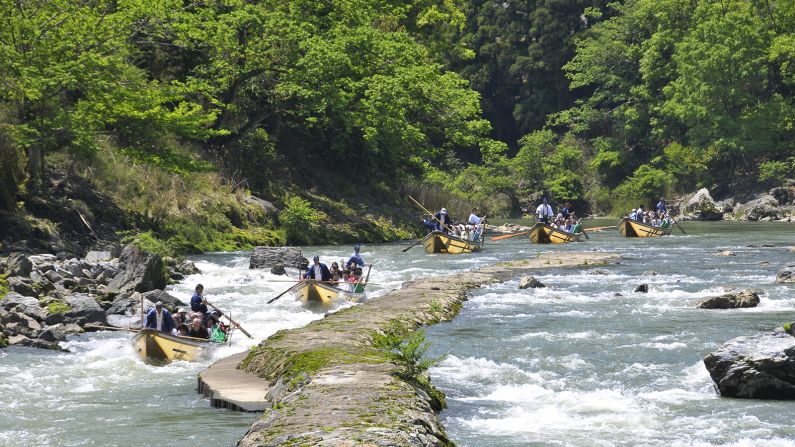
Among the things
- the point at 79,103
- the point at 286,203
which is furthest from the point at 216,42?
the point at 79,103

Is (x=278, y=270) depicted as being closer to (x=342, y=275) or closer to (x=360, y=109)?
(x=342, y=275)

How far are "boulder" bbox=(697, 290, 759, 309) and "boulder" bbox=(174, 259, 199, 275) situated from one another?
1357cm

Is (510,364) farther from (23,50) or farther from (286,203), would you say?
(286,203)

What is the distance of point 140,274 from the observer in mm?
22703

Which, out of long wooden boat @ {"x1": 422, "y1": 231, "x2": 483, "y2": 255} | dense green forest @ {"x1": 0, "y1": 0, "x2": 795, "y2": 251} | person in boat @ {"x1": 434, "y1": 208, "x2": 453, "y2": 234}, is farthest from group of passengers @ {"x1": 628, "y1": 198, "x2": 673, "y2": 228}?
long wooden boat @ {"x1": 422, "y1": 231, "x2": 483, "y2": 255}

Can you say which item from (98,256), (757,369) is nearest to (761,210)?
(98,256)

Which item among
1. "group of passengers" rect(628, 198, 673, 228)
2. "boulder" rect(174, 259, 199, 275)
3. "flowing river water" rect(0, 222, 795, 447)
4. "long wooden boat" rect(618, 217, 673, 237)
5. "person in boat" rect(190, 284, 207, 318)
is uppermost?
"group of passengers" rect(628, 198, 673, 228)

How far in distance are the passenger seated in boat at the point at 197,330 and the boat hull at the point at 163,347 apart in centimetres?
109

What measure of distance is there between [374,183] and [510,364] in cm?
3446

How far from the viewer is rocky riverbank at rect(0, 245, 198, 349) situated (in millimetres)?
17641

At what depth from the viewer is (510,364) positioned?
15.1 m

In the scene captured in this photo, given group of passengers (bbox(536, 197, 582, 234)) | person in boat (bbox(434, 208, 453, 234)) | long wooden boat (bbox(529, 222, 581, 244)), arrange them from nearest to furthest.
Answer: person in boat (bbox(434, 208, 453, 234)) → long wooden boat (bbox(529, 222, 581, 244)) → group of passengers (bbox(536, 197, 582, 234))

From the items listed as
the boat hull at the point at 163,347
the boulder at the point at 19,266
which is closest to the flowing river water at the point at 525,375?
the boat hull at the point at 163,347

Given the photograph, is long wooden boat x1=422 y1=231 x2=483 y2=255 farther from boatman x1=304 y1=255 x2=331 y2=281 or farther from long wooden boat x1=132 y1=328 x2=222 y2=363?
long wooden boat x1=132 y1=328 x2=222 y2=363
